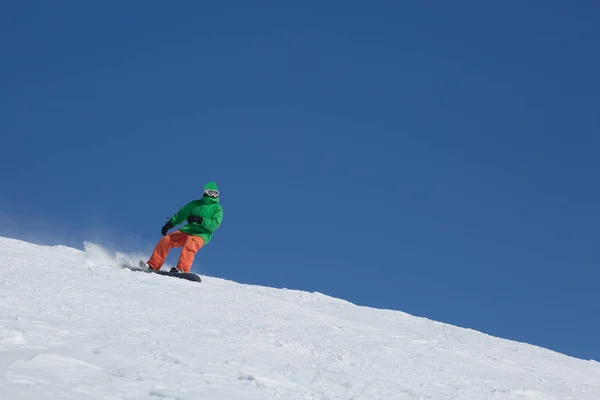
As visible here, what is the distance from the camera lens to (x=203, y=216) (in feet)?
39.5

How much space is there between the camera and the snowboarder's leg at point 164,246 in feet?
37.7

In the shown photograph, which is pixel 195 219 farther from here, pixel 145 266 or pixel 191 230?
pixel 145 266

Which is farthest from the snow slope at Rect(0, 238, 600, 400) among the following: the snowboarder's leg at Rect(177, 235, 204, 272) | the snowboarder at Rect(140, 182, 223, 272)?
the snowboarder at Rect(140, 182, 223, 272)

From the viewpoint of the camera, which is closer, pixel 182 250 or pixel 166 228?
pixel 182 250

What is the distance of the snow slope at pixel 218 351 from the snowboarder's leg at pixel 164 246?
2061 mm

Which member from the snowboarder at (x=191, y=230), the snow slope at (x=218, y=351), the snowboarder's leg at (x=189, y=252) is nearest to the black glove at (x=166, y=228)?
the snowboarder at (x=191, y=230)

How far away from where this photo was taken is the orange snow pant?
36.6 feet

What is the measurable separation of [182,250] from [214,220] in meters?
1.03

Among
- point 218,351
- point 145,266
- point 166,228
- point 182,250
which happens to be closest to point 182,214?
point 166,228

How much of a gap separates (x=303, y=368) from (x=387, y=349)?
5.38 feet

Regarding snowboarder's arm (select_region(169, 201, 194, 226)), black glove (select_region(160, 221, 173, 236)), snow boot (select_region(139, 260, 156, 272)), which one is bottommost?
snow boot (select_region(139, 260, 156, 272))

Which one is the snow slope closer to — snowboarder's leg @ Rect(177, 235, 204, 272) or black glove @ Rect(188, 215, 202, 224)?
snowboarder's leg @ Rect(177, 235, 204, 272)

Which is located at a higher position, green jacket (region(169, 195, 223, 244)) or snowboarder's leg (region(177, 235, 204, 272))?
green jacket (region(169, 195, 223, 244))

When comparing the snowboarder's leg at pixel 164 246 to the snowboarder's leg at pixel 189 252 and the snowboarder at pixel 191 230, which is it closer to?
the snowboarder at pixel 191 230
